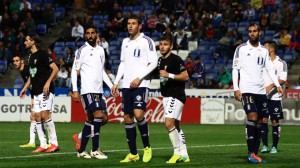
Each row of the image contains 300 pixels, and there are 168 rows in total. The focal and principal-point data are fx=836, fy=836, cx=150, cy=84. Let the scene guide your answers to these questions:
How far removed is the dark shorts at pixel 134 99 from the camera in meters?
15.4

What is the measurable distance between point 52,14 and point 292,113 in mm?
17002

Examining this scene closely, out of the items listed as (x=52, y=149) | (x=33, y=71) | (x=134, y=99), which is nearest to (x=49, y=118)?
(x=52, y=149)

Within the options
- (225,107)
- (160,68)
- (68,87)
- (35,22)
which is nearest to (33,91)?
(160,68)

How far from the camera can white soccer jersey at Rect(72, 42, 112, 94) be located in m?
16.2

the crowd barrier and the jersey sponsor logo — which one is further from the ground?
the jersey sponsor logo

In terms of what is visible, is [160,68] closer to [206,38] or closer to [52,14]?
[206,38]

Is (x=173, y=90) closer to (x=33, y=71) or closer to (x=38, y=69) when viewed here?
(x=38, y=69)

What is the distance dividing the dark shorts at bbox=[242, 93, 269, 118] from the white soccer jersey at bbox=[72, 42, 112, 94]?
8.70ft

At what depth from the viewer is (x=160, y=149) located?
19172 mm

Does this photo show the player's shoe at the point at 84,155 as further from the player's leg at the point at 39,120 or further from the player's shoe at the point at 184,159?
the player's shoe at the point at 184,159

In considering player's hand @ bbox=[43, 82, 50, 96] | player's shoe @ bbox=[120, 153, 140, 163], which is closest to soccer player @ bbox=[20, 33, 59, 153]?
player's hand @ bbox=[43, 82, 50, 96]

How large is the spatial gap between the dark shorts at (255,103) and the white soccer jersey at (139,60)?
190 cm

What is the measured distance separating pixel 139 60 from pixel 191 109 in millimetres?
17811

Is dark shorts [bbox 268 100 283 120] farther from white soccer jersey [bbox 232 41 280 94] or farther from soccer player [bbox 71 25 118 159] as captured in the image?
soccer player [bbox 71 25 118 159]
